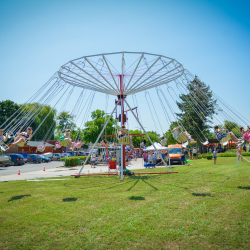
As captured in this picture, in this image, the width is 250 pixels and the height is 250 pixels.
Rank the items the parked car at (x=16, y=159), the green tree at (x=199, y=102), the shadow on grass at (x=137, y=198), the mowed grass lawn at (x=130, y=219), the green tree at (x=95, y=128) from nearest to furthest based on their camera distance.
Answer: the mowed grass lawn at (x=130, y=219), the shadow on grass at (x=137, y=198), the green tree at (x=199, y=102), the parked car at (x=16, y=159), the green tree at (x=95, y=128)

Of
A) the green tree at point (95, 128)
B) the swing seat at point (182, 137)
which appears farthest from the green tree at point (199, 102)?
the green tree at point (95, 128)

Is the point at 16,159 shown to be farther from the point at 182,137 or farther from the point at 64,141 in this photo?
the point at 182,137

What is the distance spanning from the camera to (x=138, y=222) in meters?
5.91

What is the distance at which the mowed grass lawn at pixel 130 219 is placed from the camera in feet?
15.8

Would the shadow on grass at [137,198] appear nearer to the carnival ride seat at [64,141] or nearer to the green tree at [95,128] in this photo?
the carnival ride seat at [64,141]

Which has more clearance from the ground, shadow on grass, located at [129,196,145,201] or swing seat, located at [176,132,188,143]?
swing seat, located at [176,132,188,143]

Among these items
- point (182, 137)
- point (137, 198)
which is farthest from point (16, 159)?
point (137, 198)

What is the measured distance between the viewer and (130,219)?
20.1 feet

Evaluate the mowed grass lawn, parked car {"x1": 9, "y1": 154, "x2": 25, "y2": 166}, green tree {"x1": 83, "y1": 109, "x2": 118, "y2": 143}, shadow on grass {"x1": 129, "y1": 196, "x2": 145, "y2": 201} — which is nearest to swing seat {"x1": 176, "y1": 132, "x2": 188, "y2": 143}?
the mowed grass lawn

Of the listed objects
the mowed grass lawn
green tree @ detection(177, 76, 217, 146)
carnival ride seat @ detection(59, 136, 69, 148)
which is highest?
green tree @ detection(177, 76, 217, 146)

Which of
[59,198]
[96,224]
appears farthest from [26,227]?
[59,198]

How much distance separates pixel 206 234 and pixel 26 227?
15.3 feet

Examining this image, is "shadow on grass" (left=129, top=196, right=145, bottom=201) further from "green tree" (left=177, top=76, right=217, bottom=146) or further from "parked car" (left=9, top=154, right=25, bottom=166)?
"parked car" (left=9, top=154, right=25, bottom=166)

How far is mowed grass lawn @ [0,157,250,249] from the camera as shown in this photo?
190 inches
